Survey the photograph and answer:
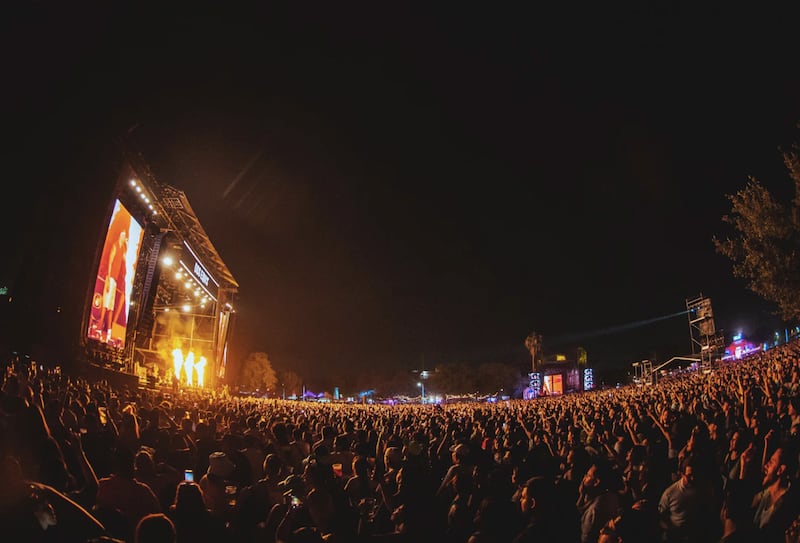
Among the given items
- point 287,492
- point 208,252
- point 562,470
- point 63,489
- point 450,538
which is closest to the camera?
point 63,489

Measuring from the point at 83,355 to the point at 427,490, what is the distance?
2087 centimetres

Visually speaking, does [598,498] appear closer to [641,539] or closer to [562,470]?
[641,539]

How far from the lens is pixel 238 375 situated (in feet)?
266

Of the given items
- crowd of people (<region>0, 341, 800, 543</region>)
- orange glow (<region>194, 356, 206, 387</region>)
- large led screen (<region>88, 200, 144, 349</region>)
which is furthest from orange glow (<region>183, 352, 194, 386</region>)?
crowd of people (<region>0, 341, 800, 543</region>)

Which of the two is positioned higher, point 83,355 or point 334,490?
point 83,355

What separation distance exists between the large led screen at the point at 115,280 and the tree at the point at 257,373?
55.1 m

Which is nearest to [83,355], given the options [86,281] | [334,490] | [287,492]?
[86,281]

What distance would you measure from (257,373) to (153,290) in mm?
54321

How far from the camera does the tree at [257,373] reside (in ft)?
264

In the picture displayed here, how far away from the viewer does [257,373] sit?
81062 mm

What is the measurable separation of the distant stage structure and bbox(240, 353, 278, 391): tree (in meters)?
33.8

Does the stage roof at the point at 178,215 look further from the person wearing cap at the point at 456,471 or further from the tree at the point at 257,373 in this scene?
the tree at the point at 257,373

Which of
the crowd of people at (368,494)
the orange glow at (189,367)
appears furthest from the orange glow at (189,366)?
the crowd of people at (368,494)

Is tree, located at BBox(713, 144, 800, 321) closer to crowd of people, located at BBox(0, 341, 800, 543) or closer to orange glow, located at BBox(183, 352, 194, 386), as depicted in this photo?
crowd of people, located at BBox(0, 341, 800, 543)
